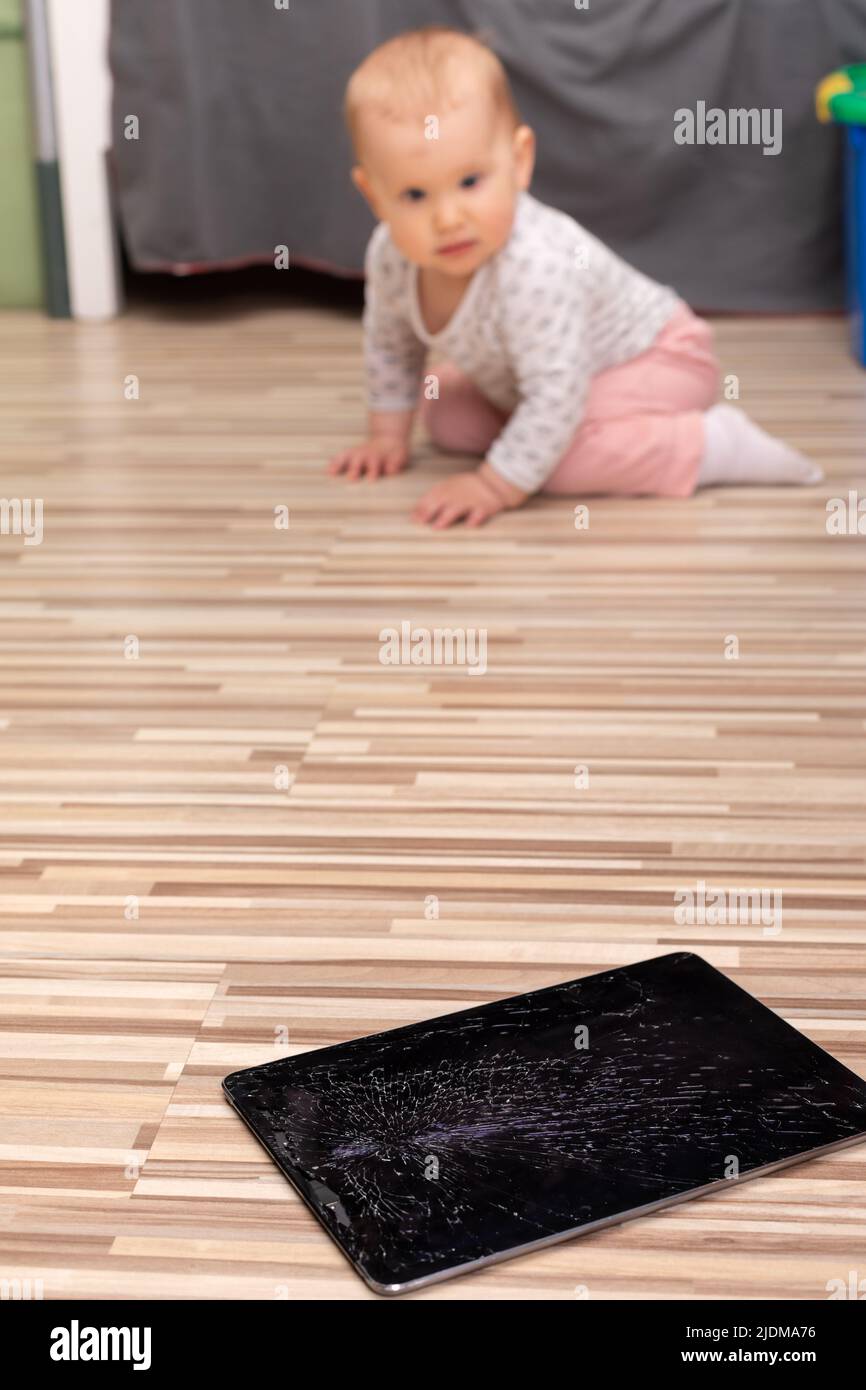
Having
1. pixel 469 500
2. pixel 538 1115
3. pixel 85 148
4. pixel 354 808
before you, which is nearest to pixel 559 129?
pixel 85 148

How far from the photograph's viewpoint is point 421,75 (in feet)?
4.47

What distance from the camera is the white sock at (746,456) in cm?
152

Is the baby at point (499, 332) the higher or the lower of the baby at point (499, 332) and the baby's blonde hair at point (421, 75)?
the lower

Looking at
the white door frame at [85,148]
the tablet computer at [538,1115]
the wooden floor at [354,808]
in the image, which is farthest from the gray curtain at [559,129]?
the tablet computer at [538,1115]

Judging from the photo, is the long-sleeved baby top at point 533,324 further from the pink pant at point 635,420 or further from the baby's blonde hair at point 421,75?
the baby's blonde hair at point 421,75

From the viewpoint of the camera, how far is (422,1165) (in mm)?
704

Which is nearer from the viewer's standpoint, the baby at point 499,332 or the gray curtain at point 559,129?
the baby at point 499,332

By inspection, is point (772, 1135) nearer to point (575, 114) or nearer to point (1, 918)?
point (1, 918)

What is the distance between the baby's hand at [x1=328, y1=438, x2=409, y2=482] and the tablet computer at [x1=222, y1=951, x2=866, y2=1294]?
0.87 meters

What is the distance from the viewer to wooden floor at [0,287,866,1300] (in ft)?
2.23

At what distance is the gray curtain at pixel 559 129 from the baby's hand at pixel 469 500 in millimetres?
731

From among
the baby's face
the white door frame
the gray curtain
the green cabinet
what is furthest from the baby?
the green cabinet

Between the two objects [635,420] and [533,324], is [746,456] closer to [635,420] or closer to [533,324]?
[635,420]

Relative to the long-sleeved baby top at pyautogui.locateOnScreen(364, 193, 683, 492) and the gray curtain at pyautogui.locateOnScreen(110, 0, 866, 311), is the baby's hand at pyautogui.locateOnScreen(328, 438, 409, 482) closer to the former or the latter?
the long-sleeved baby top at pyautogui.locateOnScreen(364, 193, 683, 492)
